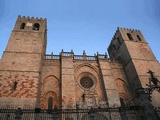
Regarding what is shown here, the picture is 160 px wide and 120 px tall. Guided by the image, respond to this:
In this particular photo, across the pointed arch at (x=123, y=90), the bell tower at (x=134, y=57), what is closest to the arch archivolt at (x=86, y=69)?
the pointed arch at (x=123, y=90)

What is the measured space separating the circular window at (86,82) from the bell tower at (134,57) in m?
4.51

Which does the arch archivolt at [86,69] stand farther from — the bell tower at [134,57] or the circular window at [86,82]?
the bell tower at [134,57]

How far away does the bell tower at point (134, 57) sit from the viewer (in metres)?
14.8

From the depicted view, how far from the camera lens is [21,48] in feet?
45.7

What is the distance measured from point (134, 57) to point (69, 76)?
26.7 ft

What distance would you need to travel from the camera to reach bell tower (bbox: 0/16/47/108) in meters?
10.6

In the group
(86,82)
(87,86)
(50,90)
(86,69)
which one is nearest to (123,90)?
(87,86)

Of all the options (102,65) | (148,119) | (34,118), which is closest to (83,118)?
(34,118)

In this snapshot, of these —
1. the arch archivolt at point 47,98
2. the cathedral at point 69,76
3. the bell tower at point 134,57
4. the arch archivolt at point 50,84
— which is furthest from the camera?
the bell tower at point 134,57

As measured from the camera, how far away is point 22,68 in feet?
40.4

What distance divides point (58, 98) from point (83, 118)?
10.2 ft

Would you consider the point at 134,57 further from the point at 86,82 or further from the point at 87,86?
the point at 87,86

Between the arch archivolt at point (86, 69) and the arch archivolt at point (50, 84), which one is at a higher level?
the arch archivolt at point (86, 69)

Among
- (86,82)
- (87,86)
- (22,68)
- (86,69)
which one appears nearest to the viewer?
(22,68)
